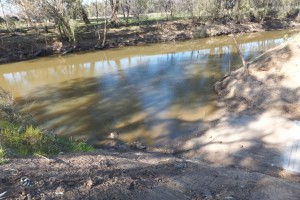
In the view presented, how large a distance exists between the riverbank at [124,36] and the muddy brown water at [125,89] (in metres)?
1.76

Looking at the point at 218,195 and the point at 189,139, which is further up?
the point at 218,195

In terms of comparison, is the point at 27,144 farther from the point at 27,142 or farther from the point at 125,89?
the point at 125,89

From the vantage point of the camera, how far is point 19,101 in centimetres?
1533

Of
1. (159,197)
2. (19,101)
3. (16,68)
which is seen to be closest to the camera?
(159,197)

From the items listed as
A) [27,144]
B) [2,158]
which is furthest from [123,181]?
[27,144]

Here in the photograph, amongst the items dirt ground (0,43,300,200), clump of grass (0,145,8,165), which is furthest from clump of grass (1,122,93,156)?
dirt ground (0,43,300,200)

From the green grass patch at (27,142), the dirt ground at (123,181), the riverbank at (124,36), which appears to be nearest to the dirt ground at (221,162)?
the dirt ground at (123,181)

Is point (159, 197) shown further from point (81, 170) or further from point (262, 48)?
point (262, 48)

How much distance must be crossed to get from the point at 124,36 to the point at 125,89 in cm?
1752

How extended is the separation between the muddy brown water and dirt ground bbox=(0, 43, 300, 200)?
123 centimetres

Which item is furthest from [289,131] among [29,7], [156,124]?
[29,7]

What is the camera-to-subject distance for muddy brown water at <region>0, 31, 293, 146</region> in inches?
460

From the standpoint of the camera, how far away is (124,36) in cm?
3284

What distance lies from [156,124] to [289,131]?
4428 mm
